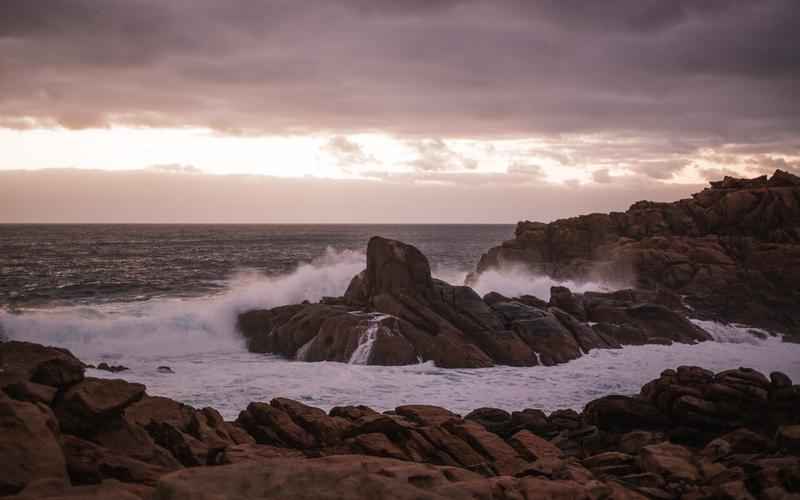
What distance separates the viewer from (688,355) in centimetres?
3247

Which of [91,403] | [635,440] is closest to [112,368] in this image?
[91,403]

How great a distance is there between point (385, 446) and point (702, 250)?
40.9 meters

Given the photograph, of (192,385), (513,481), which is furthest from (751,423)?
(192,385)

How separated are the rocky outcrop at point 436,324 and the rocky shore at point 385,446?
334 inches

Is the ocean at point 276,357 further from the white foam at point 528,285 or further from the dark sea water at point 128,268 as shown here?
the dark sea water at point 128,268

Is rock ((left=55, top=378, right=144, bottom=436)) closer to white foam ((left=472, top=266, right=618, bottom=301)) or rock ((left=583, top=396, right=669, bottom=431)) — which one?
rock ((left=583, top=396, right=669, bottom=431))

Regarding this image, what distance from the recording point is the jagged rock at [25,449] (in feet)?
28.3

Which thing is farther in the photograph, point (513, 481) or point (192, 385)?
point (192, 385)

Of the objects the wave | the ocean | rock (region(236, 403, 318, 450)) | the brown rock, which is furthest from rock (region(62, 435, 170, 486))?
the wave

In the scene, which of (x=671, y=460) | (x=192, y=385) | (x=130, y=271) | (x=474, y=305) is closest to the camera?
(x=671, y=460)

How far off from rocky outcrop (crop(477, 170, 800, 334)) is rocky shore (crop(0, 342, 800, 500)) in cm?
2467

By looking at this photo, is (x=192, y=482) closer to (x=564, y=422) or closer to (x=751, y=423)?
(x=564, y=422)

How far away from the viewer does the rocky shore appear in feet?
27.4

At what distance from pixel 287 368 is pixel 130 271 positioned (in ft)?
192
